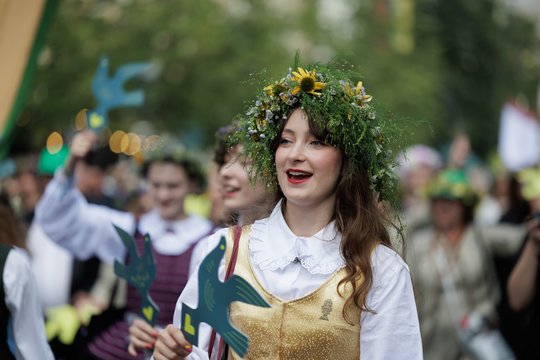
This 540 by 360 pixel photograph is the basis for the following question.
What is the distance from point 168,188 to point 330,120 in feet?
9.26

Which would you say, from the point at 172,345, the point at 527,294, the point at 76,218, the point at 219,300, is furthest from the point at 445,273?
the point at 219,300

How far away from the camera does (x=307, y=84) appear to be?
12.4 ft

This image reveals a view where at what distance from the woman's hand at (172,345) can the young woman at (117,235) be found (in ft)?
6.14

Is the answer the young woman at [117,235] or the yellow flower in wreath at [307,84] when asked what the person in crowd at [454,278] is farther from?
the yellow flower in wreath at [307,84]

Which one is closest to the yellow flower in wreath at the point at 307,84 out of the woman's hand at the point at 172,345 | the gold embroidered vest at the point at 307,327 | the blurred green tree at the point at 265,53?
the gold embroidered vest at the point at 307,327

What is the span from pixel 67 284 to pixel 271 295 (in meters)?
4.43

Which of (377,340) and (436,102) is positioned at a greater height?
(436,102)

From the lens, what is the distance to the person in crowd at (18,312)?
4082 millimetres

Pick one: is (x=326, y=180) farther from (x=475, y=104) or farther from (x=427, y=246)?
(x=475, y=104)

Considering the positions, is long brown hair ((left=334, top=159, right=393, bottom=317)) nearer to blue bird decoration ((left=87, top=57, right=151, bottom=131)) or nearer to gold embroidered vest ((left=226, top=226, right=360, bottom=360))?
gold embroidered vest ((left=226, top=226, right=360, bottom=360))

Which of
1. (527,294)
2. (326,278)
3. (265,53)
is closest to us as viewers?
(326,278)

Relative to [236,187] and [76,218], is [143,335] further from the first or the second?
[76,218]

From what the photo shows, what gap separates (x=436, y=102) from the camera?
105 ft

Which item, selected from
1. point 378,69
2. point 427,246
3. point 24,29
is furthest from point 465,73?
point 24,29
